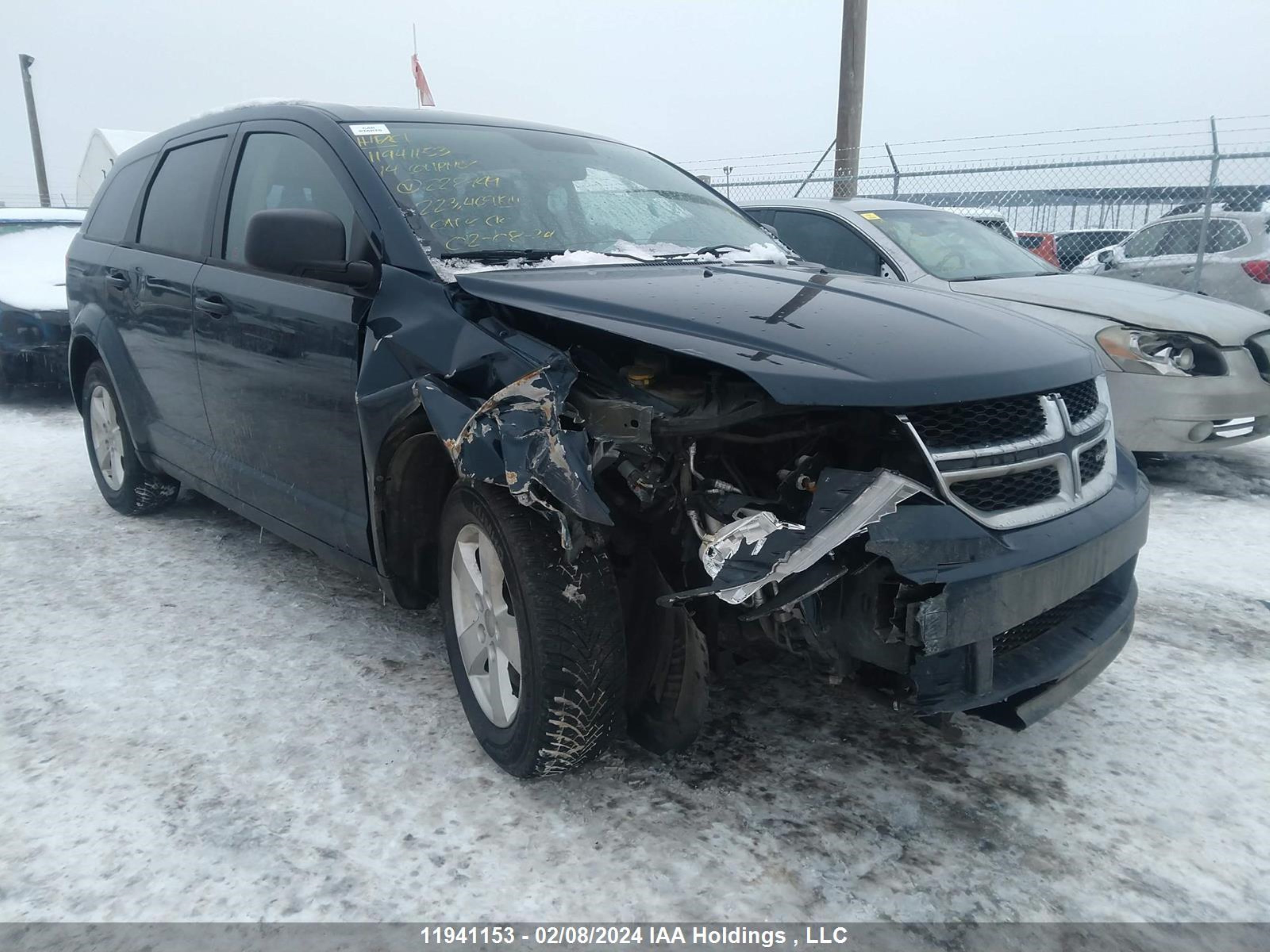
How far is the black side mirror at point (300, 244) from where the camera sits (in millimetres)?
2578

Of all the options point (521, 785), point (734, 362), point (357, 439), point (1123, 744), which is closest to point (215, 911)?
point (521, 785)

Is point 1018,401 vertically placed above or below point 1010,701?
above

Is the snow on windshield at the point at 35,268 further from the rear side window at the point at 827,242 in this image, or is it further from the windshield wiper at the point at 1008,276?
the windshield wiper at the point at 1008,276

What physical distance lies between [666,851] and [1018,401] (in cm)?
134

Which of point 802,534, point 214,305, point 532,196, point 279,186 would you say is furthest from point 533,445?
point 214,305

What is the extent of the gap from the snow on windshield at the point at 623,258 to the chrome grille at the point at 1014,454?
1112mm

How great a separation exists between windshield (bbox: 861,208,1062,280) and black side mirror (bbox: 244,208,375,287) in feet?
12.7

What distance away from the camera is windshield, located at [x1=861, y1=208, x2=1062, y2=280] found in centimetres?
568

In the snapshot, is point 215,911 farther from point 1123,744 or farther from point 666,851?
point 1123,744

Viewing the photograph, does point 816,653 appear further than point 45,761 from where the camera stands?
No

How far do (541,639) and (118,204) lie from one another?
3.83 metres

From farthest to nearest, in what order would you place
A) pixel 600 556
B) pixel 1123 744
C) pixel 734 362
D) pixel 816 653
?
pixel 1123 744 → pixel 600 556 → pixel 816 653 → pixel 734 362

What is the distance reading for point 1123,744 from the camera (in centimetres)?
269

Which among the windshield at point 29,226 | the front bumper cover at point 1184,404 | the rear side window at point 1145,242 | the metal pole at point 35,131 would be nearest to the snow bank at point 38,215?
the windshield at point 29,226
